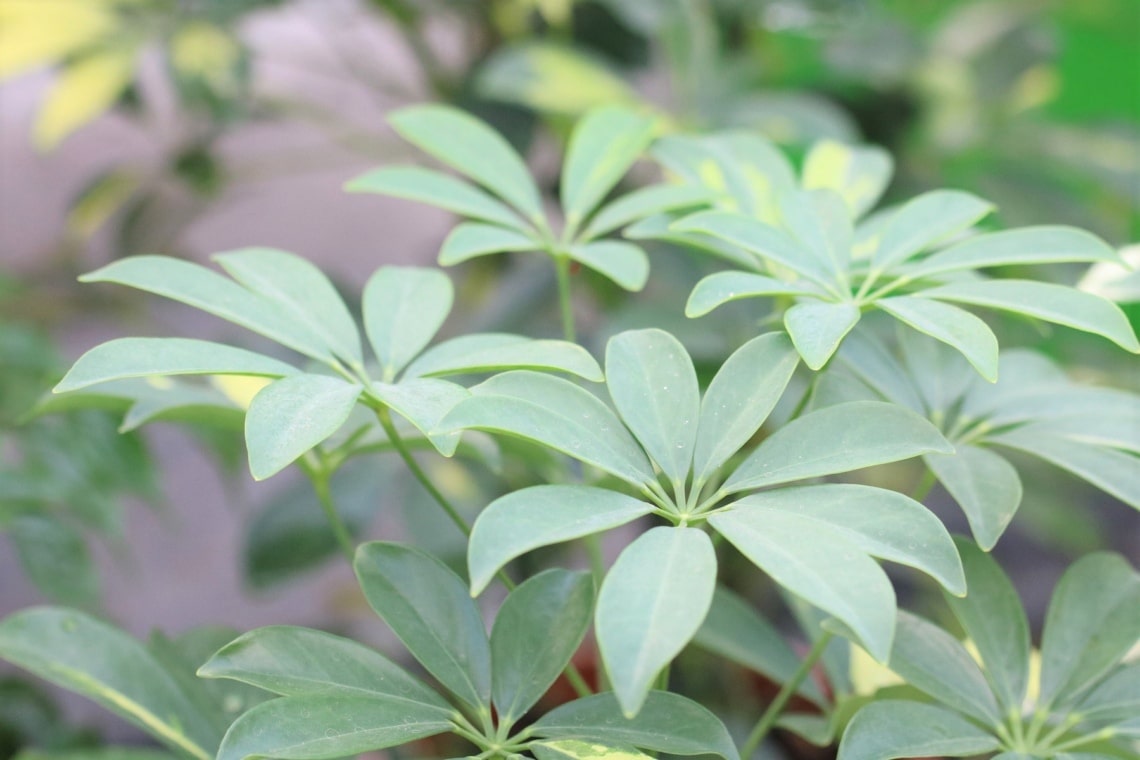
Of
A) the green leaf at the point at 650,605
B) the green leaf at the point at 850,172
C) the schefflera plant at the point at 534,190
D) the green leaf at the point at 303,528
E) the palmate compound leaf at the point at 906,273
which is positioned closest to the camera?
the green leaf at the point at 650,605

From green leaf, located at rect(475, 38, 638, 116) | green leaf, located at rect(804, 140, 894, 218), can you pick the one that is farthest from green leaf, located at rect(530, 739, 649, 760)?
green leaf, located at rect(475, 38, 638, 116)

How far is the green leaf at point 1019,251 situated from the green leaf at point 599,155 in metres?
0.19

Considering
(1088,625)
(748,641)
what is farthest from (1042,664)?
(748,641)

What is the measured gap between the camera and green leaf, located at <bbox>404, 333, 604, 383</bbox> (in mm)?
361

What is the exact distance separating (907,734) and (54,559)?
0.58 meters

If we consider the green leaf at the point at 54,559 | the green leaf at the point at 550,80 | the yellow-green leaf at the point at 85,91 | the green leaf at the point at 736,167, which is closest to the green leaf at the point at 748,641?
the green leaf at the point at 736,167

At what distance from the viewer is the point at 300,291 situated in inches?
16.8

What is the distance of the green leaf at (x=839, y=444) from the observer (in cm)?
34

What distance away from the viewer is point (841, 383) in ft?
1.37

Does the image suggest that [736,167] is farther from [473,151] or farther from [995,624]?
[995,624]

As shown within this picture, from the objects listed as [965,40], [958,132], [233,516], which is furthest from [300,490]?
[965,40]

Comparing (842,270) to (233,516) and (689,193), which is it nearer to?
(689,193)

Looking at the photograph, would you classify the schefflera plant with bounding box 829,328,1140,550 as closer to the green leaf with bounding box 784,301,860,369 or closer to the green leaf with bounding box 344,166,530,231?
the green leaf with bounding box 784,301,860,369

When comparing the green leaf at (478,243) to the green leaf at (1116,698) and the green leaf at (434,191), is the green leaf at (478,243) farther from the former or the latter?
the green leaf at (1116,698)
